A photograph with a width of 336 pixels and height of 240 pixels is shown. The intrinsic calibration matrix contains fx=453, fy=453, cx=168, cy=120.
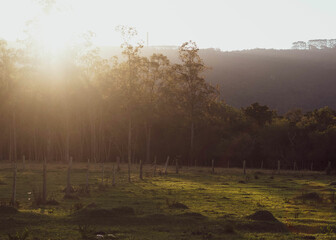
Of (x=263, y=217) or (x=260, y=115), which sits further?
(x=260, y=115)

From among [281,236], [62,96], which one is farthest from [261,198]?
[62,96]

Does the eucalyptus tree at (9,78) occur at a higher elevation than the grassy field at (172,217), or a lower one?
higher

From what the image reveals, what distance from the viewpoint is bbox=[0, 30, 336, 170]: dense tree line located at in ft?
220

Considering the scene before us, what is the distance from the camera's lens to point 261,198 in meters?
30.5

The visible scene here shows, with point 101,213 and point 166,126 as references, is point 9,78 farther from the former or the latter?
point 101,213

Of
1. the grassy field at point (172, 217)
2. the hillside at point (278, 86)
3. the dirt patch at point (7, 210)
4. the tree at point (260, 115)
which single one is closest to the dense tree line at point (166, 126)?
the tree at point (260, 115)

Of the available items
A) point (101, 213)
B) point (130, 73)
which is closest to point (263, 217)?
point (101, 213)

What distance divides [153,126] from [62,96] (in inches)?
1354

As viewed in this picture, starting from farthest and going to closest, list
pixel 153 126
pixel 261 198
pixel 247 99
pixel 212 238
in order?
pixel 247 99 < pixel 153 126 < pixel 261 198 < pixel 212 238

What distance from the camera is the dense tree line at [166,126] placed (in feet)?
220

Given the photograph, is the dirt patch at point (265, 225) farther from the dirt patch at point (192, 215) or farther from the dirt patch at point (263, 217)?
the dirt patch at point (192, 215)

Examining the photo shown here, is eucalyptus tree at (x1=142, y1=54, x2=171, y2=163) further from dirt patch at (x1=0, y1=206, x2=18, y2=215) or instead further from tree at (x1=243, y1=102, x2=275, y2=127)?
dirt patch at (x1=0, y1=206, x2=18, y2=215)

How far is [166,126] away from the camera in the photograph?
81375 mm

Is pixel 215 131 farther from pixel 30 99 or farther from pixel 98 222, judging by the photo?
pixel 98 222
